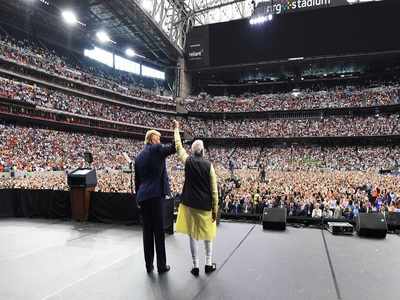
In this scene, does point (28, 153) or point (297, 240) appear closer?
point (297, 240)

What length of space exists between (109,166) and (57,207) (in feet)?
85.2

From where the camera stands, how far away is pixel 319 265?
446 centimetres

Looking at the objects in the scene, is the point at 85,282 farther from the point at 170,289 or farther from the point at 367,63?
the point at 367,63

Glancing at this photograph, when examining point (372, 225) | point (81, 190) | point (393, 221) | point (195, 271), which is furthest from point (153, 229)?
point (393, 221)

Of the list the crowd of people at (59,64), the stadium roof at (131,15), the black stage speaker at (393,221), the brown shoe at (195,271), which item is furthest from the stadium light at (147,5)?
the brown shoe at (195,271)

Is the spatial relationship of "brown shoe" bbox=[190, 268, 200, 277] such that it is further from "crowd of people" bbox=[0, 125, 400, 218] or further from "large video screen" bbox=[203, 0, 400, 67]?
"large video screen" bbox=[203, 0, 400, 67]

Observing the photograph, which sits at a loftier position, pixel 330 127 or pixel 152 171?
pixel 330 127

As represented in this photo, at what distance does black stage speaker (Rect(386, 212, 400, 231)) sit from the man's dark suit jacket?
17.3ft

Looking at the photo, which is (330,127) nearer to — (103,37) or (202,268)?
(103,37)

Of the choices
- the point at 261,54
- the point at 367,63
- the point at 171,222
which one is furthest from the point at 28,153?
the point at 367,63

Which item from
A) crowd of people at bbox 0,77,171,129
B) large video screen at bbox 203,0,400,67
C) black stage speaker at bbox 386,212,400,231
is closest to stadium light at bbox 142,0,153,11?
large video screen at bbox 203,0,400,67

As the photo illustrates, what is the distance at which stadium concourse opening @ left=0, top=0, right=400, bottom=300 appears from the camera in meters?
4.10

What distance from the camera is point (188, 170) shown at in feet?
13.9

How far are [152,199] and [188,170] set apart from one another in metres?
0.61
